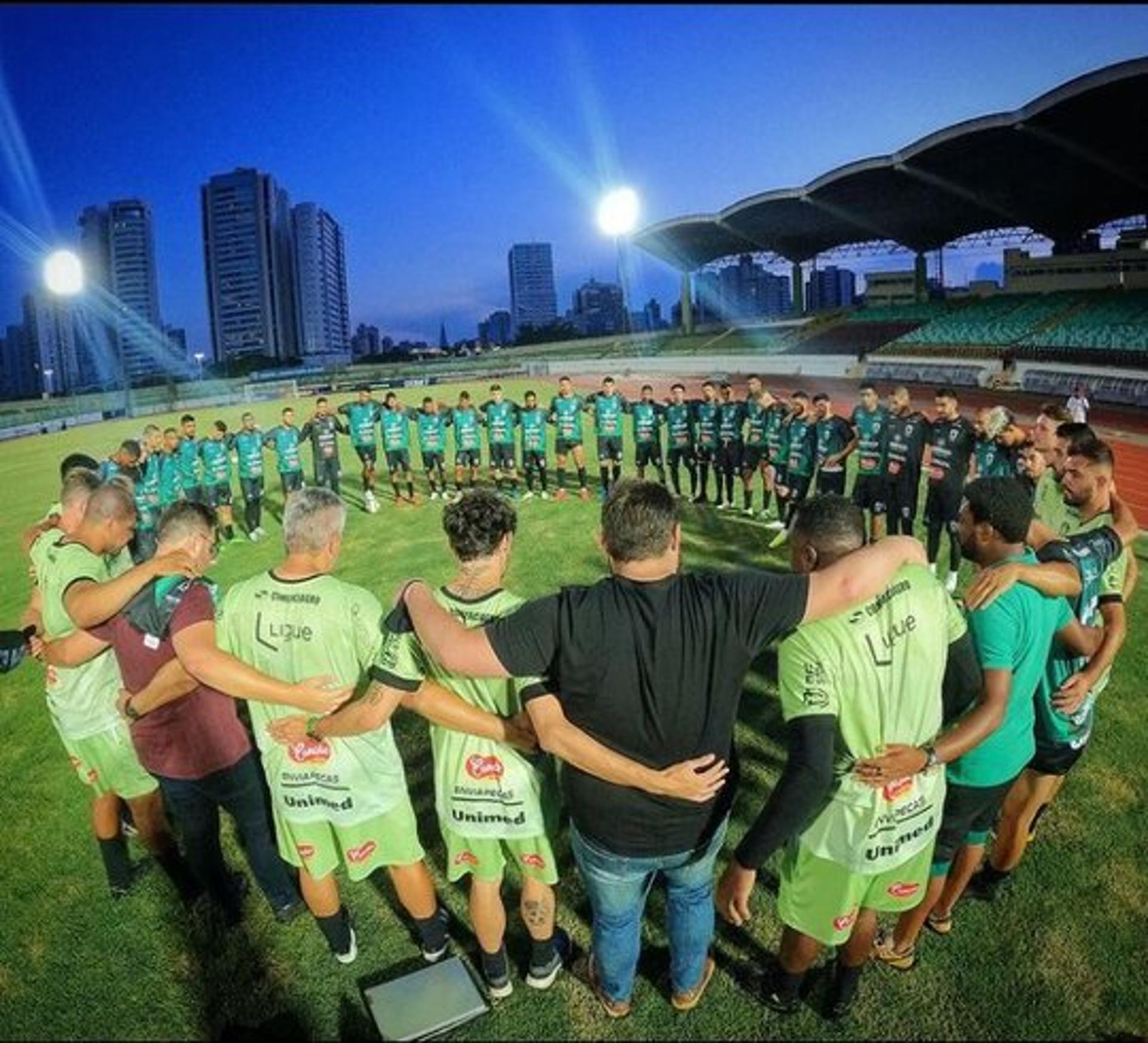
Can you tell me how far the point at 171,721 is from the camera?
137 inches

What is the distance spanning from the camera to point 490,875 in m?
3.18

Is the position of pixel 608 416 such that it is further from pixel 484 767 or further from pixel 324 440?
pixel 484 767

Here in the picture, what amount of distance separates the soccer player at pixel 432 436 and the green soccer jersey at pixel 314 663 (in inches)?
479

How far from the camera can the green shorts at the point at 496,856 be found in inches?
123

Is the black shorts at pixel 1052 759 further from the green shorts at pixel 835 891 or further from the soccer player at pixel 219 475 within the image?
the soccer player at pixel 219 475

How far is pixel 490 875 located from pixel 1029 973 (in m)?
2.59

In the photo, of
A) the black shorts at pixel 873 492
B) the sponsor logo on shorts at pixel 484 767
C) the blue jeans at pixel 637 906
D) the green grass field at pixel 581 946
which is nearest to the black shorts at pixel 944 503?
the black shorts at pixel 873 492

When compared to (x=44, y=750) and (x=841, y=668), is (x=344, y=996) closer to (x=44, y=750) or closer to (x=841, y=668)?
(x=841, y=668)

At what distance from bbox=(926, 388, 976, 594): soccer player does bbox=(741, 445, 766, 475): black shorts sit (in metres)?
3.70

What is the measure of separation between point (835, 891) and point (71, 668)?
154 inches

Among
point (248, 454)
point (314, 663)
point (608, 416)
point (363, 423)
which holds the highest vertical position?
point (363, 423)

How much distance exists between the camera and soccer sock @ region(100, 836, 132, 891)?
13.6ft

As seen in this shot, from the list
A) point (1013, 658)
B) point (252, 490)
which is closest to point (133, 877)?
point (1013, 658)

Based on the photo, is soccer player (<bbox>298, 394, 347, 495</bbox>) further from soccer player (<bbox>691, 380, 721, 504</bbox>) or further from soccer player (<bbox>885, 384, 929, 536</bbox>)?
soccer player (<bbox>885, 384, 929, 536</bbox>)
